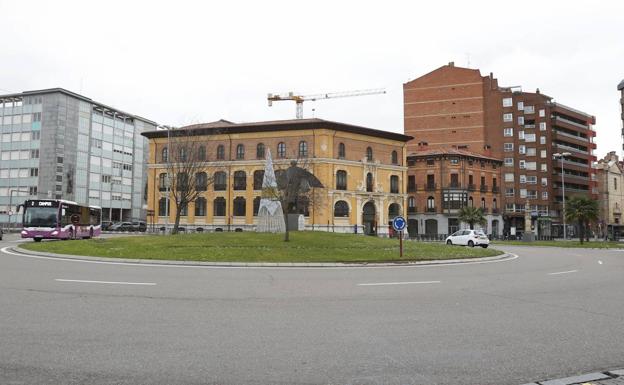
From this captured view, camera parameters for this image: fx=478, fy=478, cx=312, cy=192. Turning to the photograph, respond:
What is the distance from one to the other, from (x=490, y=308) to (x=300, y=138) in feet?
174

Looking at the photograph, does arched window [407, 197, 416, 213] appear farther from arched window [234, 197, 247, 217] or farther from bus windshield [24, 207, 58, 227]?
bus windshield [24, 207, 58, 227]

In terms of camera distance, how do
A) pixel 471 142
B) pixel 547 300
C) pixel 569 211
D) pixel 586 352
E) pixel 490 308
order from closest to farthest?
1. pixel 586 352
2. pixel 490 308
3. pixel 547 300
4. pixel 569 211
5. pixel 471 142

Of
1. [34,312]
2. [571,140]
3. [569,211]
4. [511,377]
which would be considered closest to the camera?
[511,377]

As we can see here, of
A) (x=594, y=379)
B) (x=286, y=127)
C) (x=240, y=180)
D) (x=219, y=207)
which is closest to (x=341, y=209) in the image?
(x=286, y=127)

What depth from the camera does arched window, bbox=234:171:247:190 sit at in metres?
62.3

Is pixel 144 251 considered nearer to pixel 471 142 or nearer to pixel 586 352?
pixel 586 352

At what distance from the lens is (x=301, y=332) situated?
6.68 metres

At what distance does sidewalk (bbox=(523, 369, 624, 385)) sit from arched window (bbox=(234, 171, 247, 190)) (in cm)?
5828

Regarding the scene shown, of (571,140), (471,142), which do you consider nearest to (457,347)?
(471,142)

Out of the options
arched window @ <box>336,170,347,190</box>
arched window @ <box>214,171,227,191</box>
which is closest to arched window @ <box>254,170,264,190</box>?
arched window @ <box>214,171,227,191</box>

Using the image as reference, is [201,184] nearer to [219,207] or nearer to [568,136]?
[219,207]

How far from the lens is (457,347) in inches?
236

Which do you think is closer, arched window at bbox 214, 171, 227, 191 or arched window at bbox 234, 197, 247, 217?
arched window at bbox 234, 197, 247, 217

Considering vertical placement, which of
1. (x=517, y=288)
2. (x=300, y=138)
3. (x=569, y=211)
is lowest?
(x=517, y=288)
